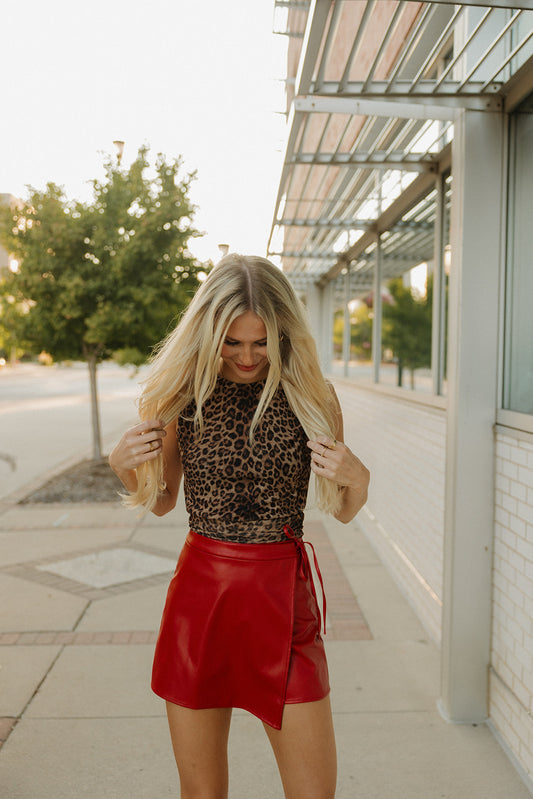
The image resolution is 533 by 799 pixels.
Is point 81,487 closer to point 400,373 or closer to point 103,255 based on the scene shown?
point 103,255

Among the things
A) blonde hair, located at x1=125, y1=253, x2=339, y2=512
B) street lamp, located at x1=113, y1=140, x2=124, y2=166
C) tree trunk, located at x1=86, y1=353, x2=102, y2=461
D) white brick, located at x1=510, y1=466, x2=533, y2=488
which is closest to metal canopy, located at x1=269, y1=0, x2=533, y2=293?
blonde hair, located at x1=125, y1=253, x2=339, y2=512

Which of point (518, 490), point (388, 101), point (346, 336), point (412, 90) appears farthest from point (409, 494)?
point (346, 336)

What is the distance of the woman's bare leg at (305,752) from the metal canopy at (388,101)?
2.01 m

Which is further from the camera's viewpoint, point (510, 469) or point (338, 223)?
point (338, 223)

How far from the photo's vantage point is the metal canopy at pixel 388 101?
110 inches

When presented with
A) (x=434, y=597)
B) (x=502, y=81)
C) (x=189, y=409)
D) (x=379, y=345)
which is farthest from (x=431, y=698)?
(x=379, y=345)

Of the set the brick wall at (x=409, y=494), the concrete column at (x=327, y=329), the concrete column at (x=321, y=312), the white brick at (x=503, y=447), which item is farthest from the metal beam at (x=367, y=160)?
the concrete column at (x=321, y=312)

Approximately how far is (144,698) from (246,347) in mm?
2291

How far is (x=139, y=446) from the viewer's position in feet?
6.51

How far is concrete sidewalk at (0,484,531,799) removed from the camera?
289cm

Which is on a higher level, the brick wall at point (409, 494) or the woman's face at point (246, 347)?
the woman's face at point (246, 347)

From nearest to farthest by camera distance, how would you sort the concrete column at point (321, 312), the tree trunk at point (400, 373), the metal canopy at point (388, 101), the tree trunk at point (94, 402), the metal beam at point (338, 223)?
the metal canopy at point (388, 101), the metal beam at point (338, 223), the tree trunk at point (400, 373), the tree trunk at point (94, 402), the concrete column at point (321, 312)

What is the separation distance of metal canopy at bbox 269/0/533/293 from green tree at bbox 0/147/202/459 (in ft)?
4.80

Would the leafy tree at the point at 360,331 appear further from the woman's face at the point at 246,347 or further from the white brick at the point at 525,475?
the woman's face at the point at 246,347
